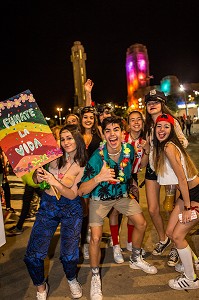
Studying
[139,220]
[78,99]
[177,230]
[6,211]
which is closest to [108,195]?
[139,220]

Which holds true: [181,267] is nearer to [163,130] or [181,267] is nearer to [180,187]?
[180,187]

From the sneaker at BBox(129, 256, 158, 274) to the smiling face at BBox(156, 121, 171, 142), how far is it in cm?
157

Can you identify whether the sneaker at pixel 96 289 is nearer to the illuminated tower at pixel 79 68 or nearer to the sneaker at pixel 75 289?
the sneaker at pixel 75 289

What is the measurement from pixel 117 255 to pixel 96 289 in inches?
33.4

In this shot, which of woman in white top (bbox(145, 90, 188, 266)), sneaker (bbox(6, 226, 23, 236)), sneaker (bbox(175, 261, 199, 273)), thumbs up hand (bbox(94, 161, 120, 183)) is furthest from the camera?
sneaker (bbox(6, 226, 23, 236))

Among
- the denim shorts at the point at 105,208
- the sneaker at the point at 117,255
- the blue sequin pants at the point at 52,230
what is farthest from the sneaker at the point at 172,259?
the blue sequin pants at the point at 52,230

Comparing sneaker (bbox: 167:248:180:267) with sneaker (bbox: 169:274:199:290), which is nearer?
sneaker (bbox: 169:274:199:290)

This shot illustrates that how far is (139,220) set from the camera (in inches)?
150

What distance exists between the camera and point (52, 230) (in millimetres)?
3426

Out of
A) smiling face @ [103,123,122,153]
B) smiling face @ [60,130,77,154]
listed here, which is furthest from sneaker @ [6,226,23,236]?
smiling face @ [103,123,122,153]

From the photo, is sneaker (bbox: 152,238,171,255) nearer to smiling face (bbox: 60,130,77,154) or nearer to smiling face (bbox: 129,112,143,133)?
smiling face (bbox: 129,112,143,133)

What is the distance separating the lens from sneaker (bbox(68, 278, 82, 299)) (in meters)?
3.43

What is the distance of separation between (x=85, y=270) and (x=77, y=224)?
3.15ft

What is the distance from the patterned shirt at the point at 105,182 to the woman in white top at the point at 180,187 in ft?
1.36
